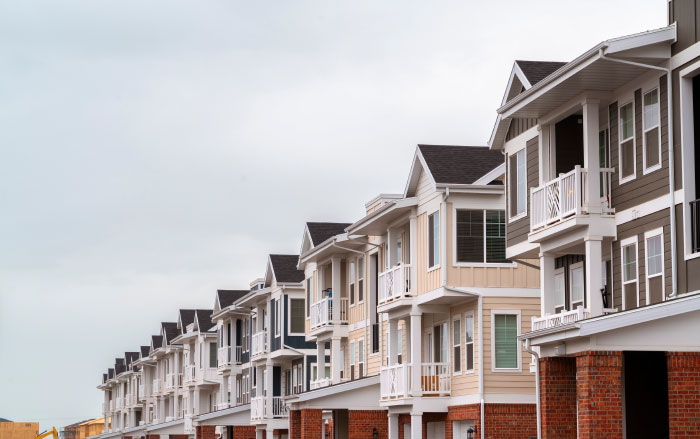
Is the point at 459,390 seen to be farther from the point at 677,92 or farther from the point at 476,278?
the point at 677,92

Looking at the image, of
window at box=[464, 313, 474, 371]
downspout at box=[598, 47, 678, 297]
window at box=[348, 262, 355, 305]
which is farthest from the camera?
window at box=[348, 262, 355, 305]

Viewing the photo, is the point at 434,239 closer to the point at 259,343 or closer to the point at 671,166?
the point at 671,166

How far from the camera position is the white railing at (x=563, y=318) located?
26.4m

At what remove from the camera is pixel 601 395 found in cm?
2081

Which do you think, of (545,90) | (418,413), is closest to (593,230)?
(545,90)

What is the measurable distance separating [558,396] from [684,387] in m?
3.66

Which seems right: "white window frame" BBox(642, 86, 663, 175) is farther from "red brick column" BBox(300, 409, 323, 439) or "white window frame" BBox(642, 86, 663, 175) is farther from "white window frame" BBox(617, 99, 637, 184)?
"red brick column" BBox(300, 409, 323, 439)

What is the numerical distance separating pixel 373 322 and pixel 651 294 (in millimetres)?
22295

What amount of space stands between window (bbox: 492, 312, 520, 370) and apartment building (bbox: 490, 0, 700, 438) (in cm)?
583

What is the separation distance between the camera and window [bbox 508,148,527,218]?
1219 inches

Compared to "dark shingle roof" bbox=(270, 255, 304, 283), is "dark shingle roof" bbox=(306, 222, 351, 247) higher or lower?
higher

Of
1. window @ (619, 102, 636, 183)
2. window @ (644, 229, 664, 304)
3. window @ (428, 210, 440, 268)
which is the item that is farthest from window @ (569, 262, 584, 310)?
window @ (428, 210, 440, 268)

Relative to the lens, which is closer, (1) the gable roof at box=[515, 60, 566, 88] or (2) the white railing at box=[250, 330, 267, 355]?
(1) the gable roof at box=[515, 60, 566, 88]

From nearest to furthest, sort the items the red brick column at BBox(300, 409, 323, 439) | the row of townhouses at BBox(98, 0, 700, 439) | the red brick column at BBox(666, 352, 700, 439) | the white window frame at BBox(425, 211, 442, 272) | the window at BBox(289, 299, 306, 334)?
the red brick column at BBox(666, 352, 700, 439) < the row of townhouses at BBox(98, 0, 700, 439) < the white window frame at BBox(425, 211, 442, 272) < the red brick column at BBox(300, 409, 323, 439) < the window at BBox(289, 299, 306, 334)
